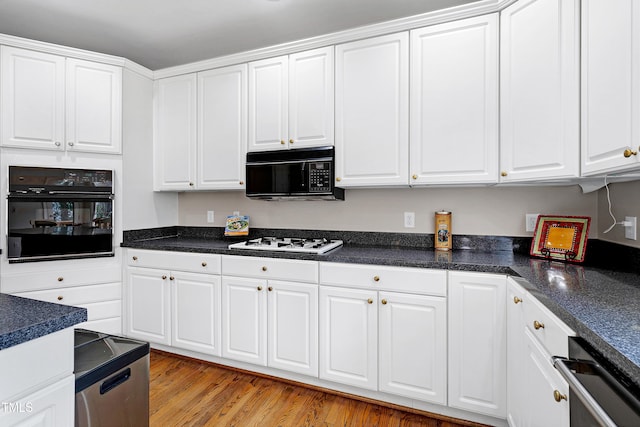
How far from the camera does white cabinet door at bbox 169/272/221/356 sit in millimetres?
2438

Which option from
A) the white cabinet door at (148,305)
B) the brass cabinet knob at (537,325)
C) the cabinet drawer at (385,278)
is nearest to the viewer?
the brass cabinet knob at (537,325)

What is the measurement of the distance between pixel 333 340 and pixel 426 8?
88.0 inches

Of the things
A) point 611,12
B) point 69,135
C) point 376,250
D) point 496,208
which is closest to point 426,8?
point 611,12

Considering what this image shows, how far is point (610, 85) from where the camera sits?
127 centimetres

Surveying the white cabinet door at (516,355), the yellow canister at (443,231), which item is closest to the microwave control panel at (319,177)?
the yellow canister at (443,231)

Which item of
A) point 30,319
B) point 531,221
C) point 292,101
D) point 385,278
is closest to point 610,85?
point 531,221

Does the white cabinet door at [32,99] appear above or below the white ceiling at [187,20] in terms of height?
below

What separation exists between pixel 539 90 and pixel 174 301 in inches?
108

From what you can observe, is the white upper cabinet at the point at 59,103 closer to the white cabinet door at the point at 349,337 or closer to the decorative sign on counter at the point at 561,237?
the white cabinet door at the point at 349,337

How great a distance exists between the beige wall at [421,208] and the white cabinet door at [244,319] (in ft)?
2.36

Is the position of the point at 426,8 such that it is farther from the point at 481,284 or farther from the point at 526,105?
the point at 481,284

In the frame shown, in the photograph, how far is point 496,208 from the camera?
7.49ft

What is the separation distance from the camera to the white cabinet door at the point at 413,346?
1.87 metres

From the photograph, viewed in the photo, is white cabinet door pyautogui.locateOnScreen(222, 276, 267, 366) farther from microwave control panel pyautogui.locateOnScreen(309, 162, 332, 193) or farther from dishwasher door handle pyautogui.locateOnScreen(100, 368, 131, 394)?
dishwasher door handle pyautogui.locateOnScreen(100, 368, 131, 394)
